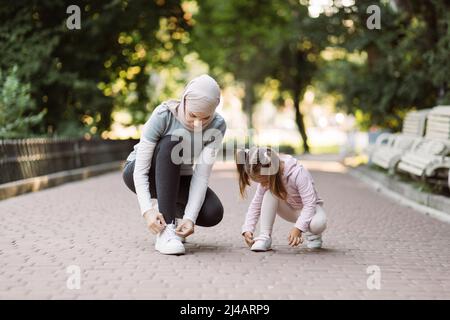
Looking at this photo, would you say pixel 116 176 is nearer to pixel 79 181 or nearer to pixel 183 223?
pixel 79 181

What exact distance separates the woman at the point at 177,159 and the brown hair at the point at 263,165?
35 cm

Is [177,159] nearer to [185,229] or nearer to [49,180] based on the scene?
[185,229]

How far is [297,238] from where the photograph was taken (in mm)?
6410

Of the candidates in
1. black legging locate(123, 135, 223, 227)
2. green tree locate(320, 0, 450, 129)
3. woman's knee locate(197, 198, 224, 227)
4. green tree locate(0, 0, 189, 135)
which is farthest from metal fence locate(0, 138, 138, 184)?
green tree locate(320, 0, 450, 129)

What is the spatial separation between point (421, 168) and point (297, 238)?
202 inches

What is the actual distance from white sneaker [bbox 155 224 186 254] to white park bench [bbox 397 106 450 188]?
188 inches

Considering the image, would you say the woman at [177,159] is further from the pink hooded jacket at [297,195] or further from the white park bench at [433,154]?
the white park bench at [433,154]

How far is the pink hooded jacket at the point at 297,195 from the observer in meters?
6.49

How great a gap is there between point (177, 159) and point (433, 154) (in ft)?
19.2

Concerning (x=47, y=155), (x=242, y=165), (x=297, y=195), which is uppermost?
(x=242, y=165)

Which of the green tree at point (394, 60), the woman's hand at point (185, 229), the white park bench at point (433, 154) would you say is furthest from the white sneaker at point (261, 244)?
the green tree at point (394, 60)

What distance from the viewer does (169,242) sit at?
646 centimetres

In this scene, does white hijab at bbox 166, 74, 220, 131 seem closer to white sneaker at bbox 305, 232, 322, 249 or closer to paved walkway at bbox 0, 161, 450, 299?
paved walkway at bbox 0, 161, 450, 299

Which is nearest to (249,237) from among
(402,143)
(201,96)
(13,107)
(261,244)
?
(261,244)
